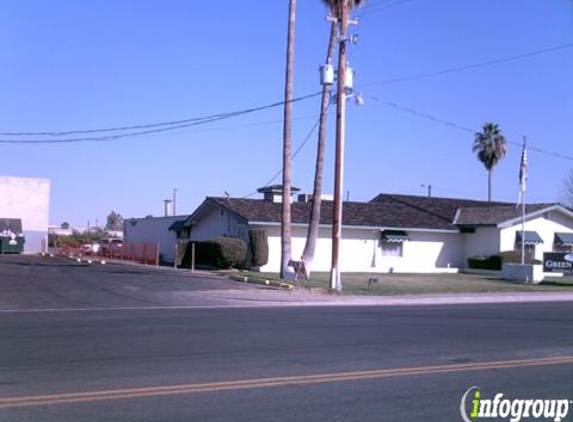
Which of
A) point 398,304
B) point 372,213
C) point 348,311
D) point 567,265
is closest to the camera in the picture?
point 348,311

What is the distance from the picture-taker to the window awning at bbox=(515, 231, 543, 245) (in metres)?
46.5

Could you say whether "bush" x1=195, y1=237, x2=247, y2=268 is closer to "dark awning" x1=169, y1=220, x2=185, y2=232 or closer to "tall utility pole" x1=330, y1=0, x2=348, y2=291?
"dark awning" x1=169, y1=220, x2=185, y2=232

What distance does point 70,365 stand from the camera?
10.3 m

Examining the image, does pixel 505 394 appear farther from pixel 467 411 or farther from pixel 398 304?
pixel 398 304

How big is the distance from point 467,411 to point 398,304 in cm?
1668

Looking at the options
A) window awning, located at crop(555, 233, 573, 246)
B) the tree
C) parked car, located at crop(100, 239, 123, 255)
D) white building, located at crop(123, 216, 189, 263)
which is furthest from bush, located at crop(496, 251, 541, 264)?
the tree

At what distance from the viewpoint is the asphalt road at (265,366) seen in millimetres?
7926

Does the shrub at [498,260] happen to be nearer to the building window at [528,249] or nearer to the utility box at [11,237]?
the building window at [528,249]

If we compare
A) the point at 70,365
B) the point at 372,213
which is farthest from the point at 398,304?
the point at 372,213

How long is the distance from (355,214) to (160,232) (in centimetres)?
1590

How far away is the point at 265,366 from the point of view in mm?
10461

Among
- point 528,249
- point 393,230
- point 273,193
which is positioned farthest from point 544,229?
point 273,193

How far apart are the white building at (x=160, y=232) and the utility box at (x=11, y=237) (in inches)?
322

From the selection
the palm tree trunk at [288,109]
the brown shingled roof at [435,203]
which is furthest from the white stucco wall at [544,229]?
the palm tree trunk at [288,109]
